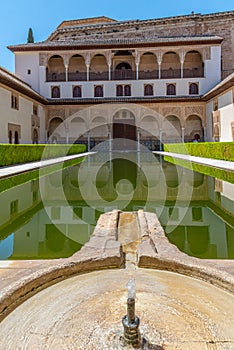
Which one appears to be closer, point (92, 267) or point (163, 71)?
point (92, 267)

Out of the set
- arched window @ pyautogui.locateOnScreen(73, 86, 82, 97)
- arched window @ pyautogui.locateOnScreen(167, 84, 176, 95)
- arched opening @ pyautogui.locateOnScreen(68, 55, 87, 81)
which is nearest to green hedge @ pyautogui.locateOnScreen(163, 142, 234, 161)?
arched window @ pyautogui.locateOnScreen(167, 84, 176, 95)

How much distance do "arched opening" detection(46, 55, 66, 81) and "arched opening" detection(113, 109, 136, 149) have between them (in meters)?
6.03

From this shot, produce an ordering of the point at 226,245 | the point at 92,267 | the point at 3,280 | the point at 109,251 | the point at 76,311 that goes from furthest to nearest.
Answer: the point at 226,245 < the point at 109,251 < the point at 92,267 < the point at 3,280 < the point at 76,311

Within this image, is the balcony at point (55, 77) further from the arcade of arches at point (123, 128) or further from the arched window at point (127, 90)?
the arched window at point (127, 90)

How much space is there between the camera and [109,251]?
338cm

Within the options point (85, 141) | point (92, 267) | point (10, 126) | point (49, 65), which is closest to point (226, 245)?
point (92, 267)

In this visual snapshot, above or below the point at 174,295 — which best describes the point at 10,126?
above

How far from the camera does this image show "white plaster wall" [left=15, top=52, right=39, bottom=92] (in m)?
28.2

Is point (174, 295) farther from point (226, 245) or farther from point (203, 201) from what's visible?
point (203, 201)

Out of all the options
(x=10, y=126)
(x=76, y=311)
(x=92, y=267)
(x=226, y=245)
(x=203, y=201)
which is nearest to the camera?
(x=76, y=311)

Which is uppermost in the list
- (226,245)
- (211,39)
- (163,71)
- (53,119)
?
(211,39)

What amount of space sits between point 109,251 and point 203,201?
13.2 feet

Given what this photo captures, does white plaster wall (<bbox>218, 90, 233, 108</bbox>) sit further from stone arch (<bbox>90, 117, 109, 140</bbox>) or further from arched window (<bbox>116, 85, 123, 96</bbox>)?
stone arch (<bbox>90, 117, 109, 140</bbox>)

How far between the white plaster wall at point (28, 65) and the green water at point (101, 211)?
67.7ft
